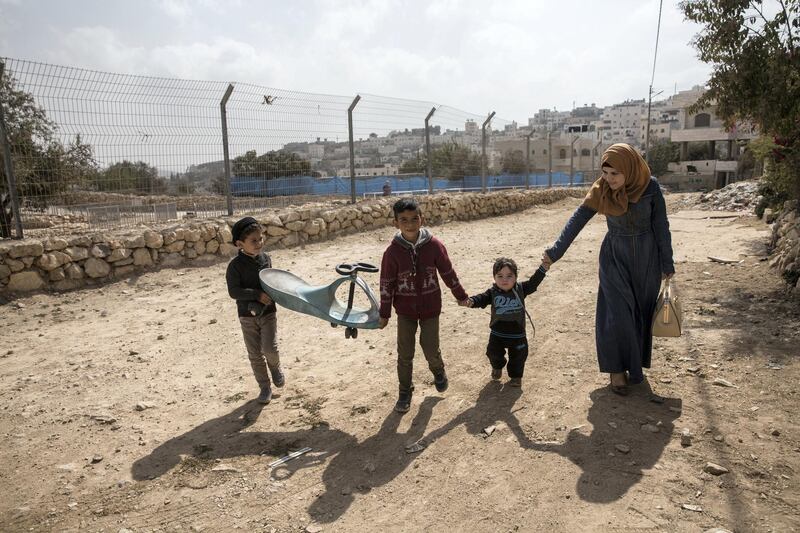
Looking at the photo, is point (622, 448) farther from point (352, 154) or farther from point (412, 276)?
point (352, 154)

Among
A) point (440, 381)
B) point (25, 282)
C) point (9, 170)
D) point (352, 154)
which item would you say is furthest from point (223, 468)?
point (352, 154)

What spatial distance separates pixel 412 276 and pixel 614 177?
4.47 feet

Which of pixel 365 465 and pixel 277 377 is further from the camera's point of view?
pixel 277 377

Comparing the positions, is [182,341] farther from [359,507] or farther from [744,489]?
[744,489]

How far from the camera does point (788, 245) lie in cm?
661

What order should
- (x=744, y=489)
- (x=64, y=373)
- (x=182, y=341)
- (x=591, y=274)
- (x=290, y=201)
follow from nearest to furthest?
(x=744, y=489)
(x=64, y=373)
(x=182, y=341)
(x=591, y=274)
(x=290, y=201)

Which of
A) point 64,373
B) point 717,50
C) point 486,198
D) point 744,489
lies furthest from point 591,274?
point 486,198

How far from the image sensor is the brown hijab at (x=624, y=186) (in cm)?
313

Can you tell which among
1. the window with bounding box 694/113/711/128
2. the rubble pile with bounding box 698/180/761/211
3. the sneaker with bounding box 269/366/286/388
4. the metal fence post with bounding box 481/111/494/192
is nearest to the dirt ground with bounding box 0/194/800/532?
the sneaker with bounding box 269/366/286/388

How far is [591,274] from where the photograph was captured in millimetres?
7469

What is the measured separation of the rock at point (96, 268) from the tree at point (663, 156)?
54.6 meters

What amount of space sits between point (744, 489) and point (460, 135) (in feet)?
44.5

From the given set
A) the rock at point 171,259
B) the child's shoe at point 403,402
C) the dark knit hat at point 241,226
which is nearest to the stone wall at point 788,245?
the child's shoe at point 403,402

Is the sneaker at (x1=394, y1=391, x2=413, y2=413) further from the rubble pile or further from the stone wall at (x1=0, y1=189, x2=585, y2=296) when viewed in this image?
the rubble pile
